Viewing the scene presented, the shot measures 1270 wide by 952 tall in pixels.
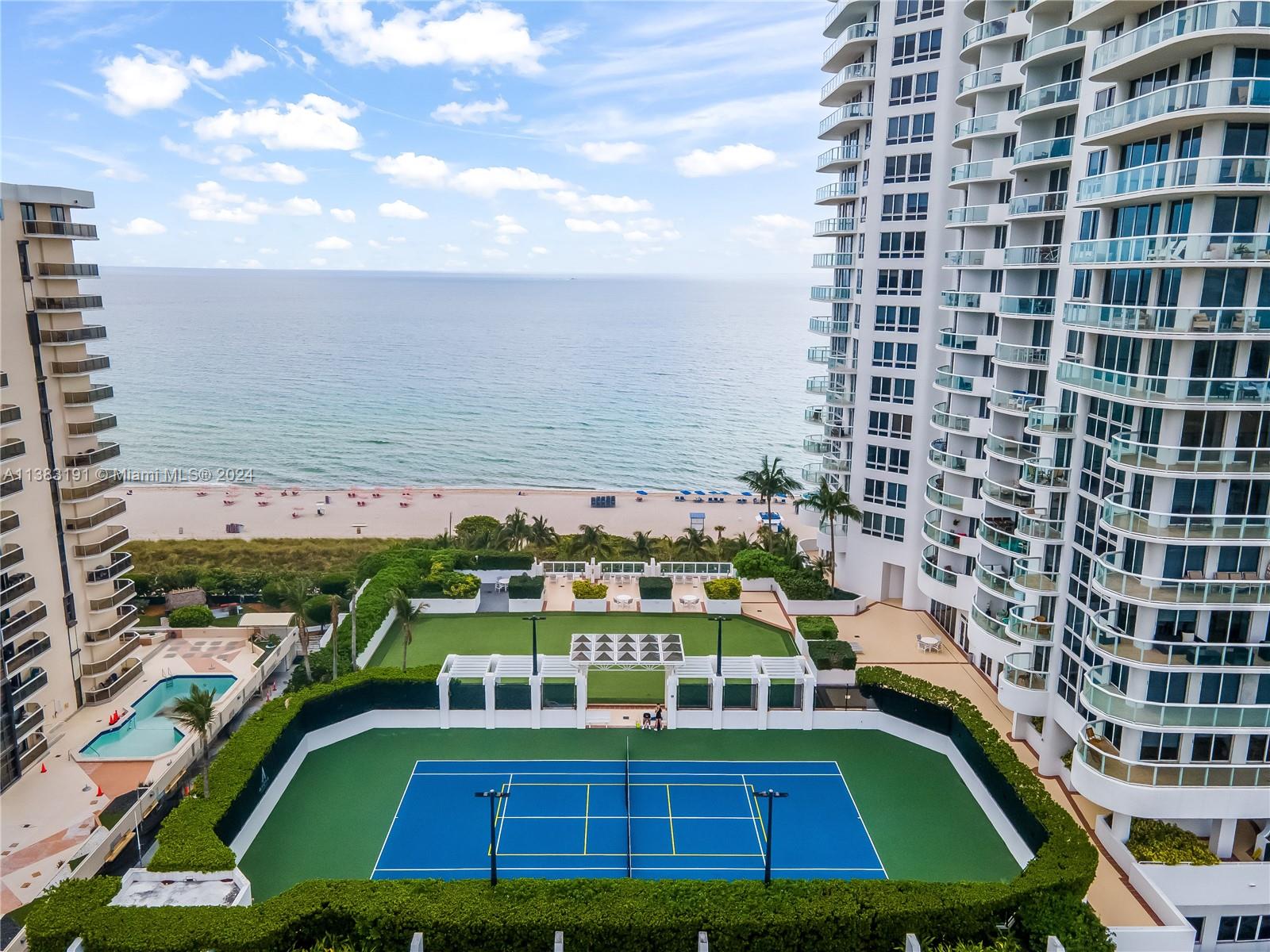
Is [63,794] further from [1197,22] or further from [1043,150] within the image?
[1197,22]

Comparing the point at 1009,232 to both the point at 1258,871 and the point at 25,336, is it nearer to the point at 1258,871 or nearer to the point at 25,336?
the point at 1258,871

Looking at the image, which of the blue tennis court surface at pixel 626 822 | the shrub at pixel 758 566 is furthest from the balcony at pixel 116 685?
the shrub at pixel 758 566

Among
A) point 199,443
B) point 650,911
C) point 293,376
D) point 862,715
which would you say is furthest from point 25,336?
point 293,376

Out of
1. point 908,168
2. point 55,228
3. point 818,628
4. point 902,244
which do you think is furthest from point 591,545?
point 55,228

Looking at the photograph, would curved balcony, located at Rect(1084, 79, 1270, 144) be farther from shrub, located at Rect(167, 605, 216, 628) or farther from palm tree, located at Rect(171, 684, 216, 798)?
shrub, located at Rect(167, 605, 216, 628)

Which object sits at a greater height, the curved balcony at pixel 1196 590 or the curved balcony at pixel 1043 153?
the curved balcony at pixel 1043 153

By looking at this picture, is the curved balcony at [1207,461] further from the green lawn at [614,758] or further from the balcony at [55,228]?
the balcony at [55,228]
